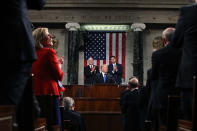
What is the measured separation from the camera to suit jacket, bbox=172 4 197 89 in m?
3.11

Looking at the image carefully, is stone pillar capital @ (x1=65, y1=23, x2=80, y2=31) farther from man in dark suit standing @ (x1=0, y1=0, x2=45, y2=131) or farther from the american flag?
man in dark suit standing @ (x1=0, y1=0, x2=45, y2=131)

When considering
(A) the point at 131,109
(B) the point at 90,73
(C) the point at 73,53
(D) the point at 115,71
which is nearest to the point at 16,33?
(A) the point at 131,109

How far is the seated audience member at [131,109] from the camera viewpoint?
7316 millimetres

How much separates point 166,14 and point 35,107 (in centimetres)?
1366

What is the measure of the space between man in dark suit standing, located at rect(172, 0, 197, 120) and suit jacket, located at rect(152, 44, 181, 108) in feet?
2.33

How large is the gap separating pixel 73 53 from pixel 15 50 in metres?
12.7

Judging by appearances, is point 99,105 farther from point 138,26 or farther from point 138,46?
point 138,26

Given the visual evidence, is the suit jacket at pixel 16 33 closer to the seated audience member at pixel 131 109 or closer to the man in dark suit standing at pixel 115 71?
the seated audience member at pixel 131 109

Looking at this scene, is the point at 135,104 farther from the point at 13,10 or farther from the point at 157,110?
the point at 13,10

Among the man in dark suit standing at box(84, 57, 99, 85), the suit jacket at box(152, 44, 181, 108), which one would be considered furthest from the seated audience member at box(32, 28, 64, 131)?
the man in dark suit standing at box(84, 57, 99, 85)

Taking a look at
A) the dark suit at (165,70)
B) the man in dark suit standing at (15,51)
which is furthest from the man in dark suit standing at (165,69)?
the man in dark suit standing at (15,51)

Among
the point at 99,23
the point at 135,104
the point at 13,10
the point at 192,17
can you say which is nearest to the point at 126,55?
the point at 99,23

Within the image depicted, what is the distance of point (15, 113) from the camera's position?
2562mm

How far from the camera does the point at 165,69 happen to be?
4.06 m
